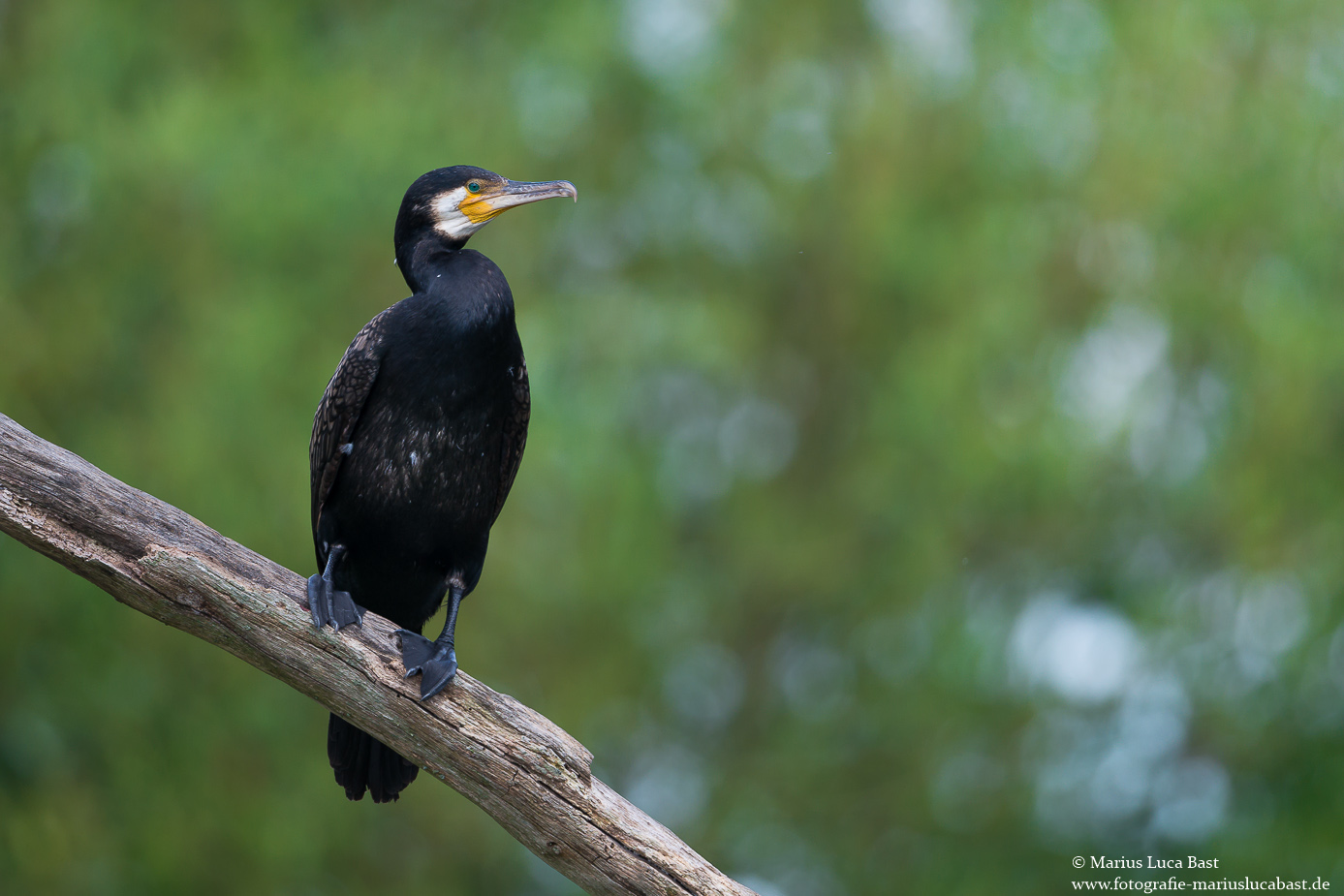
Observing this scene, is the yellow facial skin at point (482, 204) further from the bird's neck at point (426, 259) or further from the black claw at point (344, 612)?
the black claw at point (344, 612)

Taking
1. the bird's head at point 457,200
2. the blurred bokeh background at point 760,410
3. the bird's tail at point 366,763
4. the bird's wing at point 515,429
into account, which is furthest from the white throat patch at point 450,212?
the blurred bokeh background at point 760,410

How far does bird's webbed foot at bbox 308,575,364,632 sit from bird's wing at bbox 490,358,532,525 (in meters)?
0.81

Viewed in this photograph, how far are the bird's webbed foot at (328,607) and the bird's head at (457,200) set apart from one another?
46.3 inches

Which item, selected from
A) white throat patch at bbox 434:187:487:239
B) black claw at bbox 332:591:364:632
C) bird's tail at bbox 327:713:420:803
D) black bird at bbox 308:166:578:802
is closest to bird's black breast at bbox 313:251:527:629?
black bird at bbox 308:166:578:802

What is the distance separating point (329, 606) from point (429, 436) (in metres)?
0.71

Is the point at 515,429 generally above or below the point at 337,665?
above

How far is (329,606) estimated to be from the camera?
10.9ft

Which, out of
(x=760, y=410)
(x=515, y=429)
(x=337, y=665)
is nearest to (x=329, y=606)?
(x=337, y=665)

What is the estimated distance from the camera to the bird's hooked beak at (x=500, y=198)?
402 cm

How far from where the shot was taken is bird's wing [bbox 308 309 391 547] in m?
3.88

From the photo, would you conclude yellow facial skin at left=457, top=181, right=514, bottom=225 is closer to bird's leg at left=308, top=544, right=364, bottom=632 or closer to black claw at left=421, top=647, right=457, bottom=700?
bird's leg at left=308, top=544, right=364, bottom=632

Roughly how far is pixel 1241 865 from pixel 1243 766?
0.72m

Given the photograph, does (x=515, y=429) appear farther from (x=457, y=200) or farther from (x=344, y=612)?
(x=344, y=612)

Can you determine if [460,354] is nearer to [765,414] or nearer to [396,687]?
[396,687]
